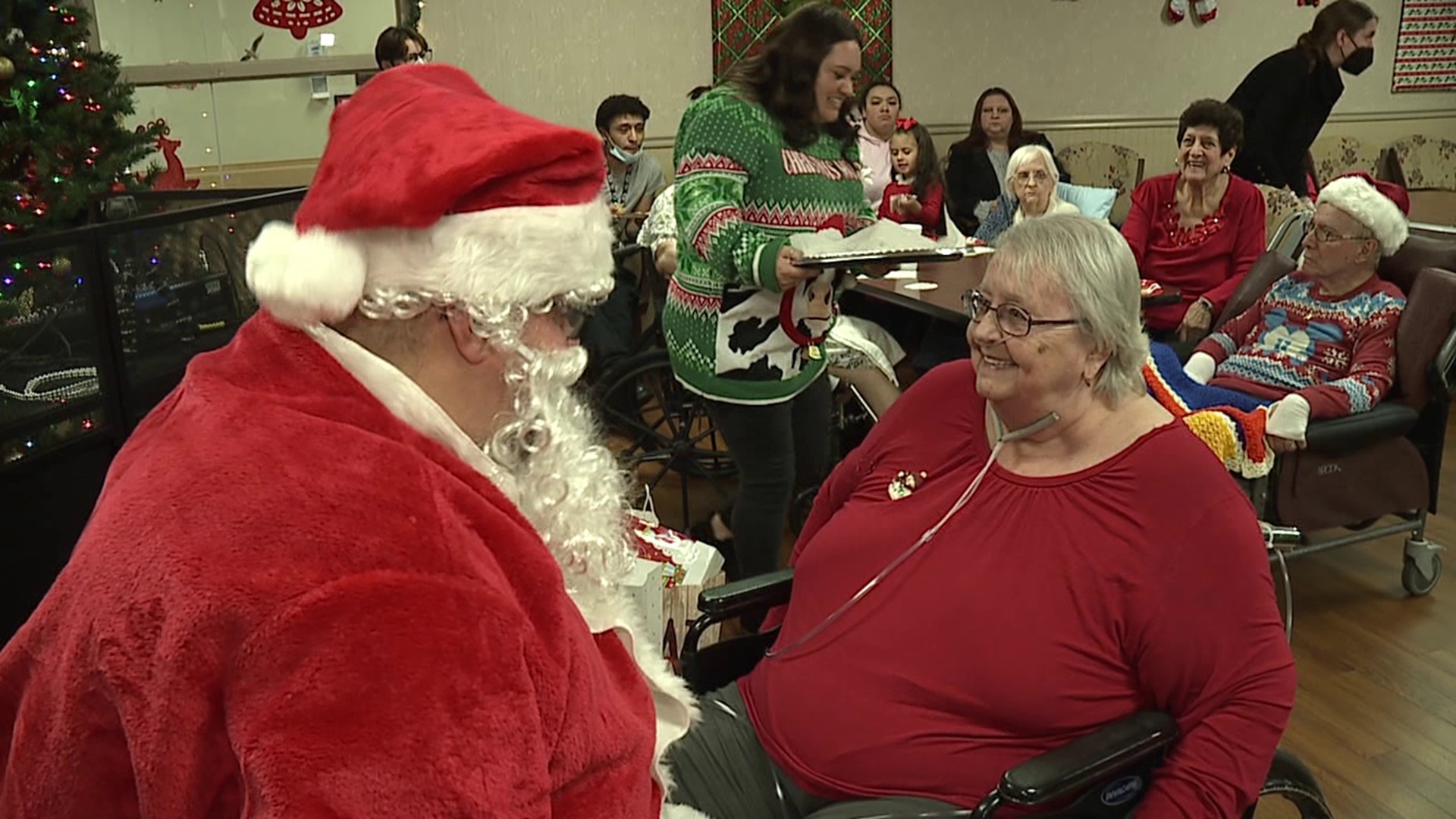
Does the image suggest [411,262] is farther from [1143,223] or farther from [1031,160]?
[1031,160]

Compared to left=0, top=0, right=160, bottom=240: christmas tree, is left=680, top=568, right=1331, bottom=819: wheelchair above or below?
below

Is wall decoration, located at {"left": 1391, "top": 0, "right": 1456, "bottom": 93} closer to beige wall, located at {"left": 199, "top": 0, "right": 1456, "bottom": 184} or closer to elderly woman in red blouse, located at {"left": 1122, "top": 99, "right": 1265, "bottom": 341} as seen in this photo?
beige wall, located at {"left": 199, "top": 0, "right": 1456, "bottom": 184}

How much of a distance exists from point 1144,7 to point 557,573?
7.16 metres

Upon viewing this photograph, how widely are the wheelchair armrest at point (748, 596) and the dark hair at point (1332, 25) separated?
12.2 feet

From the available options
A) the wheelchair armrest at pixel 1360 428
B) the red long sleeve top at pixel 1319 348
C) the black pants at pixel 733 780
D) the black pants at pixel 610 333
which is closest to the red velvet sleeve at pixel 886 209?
the black pants at pixel 610 333

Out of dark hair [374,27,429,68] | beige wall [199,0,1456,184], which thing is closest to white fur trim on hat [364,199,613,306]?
dark hair [374,27,429,68]

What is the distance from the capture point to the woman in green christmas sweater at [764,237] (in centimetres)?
221

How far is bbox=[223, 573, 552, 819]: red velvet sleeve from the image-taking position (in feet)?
2.28

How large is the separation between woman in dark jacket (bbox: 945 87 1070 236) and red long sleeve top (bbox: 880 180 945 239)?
0.29m

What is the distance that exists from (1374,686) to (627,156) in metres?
3.58

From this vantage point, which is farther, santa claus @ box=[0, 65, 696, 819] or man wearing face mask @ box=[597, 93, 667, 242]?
man wearing face mask @ box=[597, 93, 667, 242]

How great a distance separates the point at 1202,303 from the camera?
3.56 m

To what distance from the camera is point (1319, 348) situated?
3.01 m

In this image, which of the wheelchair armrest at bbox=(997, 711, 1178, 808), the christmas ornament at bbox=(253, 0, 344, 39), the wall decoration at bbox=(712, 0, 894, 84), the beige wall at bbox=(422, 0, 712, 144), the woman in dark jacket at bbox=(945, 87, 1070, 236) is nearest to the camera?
the wheelchair armrest at bbox=(997, 711, 1178, 808)
